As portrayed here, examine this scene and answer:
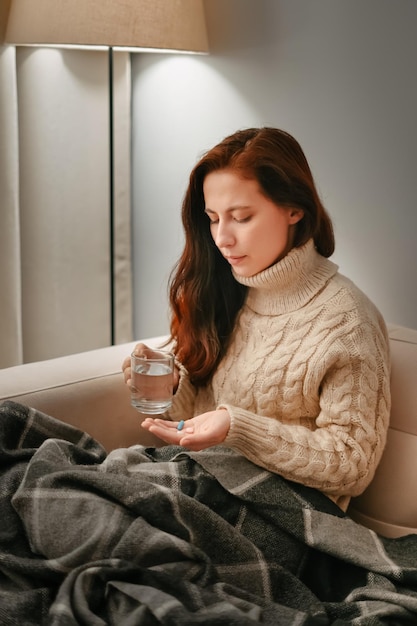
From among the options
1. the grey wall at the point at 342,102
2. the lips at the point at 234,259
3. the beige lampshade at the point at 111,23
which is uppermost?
the beige lampshade at the point at 111,23

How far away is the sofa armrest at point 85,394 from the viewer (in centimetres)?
164

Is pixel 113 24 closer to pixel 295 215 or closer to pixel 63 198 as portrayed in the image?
pixel 63 198

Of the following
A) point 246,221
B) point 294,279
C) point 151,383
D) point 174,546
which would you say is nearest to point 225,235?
point 246,221

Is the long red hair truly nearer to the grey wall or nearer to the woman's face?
the woman's face

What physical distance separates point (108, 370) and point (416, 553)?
0.69m

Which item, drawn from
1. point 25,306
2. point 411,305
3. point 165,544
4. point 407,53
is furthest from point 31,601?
point 25,306

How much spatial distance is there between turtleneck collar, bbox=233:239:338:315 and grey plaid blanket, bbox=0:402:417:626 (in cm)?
28

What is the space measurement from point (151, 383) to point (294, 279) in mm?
309

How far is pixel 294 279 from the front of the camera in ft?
5.08

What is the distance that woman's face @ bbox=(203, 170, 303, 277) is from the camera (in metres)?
1.49

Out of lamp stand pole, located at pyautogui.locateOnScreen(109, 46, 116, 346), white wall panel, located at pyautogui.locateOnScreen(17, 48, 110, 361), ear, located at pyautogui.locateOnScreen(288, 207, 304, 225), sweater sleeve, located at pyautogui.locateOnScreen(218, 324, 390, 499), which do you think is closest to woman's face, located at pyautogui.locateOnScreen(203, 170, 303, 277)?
ear, located at pyautogui.locateOnScreen(288, 207, 304, 225)

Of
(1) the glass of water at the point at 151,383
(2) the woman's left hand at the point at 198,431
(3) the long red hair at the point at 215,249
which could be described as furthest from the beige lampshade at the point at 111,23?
(2) the woman's left hand at the point at 198,431

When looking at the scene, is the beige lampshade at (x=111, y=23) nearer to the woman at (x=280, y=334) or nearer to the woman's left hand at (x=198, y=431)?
the woman at (x=280, y=334)

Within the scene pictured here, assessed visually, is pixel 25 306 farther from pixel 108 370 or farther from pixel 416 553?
pixel 416 553
